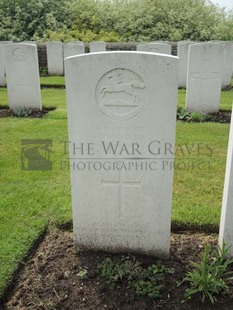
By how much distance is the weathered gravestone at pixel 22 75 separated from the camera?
735 centimetres

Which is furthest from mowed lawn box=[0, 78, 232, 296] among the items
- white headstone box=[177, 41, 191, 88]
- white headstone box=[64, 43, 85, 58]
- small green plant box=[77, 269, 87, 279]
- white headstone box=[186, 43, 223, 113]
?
white headstone box=[64, 43, 85, 58]

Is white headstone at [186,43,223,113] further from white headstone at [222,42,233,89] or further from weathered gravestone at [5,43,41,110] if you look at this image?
white headstone at [222,42,233,89]

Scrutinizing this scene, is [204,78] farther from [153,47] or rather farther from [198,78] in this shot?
[153,47]

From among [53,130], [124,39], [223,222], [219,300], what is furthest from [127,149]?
[124,39]

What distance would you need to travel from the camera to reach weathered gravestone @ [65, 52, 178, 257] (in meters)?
2.40

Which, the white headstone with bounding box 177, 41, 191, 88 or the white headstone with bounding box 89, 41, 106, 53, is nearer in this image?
the white headstone with bounding box 177, 41, 191, 88

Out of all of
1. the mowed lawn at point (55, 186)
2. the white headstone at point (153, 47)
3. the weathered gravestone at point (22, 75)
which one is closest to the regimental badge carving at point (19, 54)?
the weathered gravestone at point (22, 75)

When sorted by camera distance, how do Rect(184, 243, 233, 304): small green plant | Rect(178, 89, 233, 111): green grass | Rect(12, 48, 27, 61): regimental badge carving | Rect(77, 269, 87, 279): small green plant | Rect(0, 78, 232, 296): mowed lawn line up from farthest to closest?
Rect(178, 89, 233, 111): green grass → Rect(12, 48, 27, 61): regimental badge carving → Rect(0, 78, 232, 296): mowed lawn → Rect(77, 269, 87, 279): small green plant → Rect(184, 243, 233, 304): small green plant

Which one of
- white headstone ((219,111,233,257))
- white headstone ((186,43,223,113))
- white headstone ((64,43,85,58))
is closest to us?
white headstone ((219,111,233,257))

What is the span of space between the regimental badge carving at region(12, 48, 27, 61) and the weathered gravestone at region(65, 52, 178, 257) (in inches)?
213

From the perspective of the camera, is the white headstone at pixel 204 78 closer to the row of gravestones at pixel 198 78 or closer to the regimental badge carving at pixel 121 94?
the row of gravestones at pixel 198 78

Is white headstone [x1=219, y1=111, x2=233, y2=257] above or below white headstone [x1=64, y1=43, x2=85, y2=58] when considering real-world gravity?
below

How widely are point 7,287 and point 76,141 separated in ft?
3.96

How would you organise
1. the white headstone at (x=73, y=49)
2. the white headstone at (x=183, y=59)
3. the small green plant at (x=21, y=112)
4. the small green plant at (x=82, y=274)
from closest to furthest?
the small green plant at (x=82, y=274) → the small green plant at (x=21, y=112) → the white headstone at (x=183, y=59) → the white headstone at (x=73, y=49)
